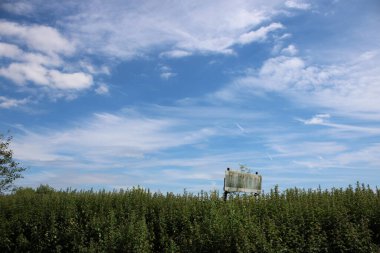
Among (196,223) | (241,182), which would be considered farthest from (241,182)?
(196,223)

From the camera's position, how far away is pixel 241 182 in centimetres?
1734

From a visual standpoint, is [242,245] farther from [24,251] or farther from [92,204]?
[24,251]

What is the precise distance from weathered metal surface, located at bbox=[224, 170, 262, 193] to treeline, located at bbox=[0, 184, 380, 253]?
204 cm

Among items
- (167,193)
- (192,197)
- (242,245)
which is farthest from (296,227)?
(167,193)

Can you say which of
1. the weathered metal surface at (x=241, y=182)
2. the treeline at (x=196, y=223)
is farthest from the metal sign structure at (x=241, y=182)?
the treeline at (x=196, y=223)

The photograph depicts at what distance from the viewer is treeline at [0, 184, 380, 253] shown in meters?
10.4

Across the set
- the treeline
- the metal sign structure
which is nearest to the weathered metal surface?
the metal sign structure

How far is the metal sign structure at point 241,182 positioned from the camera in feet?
53.8

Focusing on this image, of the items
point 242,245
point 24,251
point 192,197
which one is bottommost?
point 24,251

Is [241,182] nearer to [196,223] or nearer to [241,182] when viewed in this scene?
[241,182]

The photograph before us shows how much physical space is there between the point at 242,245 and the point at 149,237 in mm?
3590

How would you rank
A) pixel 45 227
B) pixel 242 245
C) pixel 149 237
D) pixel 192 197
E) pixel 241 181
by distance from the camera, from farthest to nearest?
pixel 241 181
pixel 45 227
pixel 192 197
pixel 149 237
pixel 242 245

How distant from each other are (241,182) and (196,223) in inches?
239

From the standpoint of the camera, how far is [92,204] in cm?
1535
